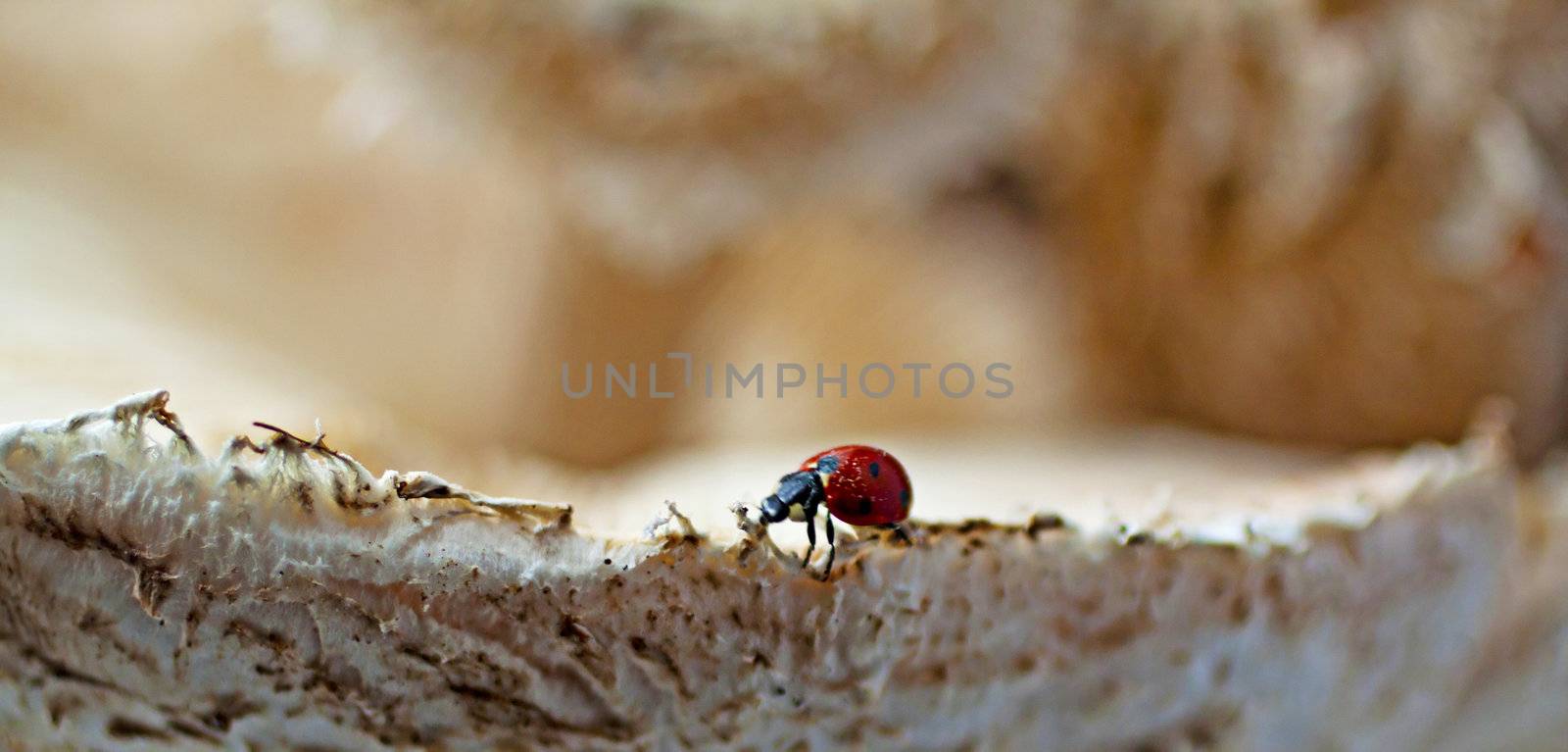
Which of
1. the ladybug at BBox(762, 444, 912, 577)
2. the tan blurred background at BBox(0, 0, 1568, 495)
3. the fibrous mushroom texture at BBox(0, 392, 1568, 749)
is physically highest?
the tan blurred background at BBox(0, 0, 1568, 495)

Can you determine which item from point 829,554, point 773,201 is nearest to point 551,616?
point 829,554

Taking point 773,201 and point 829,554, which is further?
point 773,201

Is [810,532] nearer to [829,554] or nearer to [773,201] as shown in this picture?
[829,554]

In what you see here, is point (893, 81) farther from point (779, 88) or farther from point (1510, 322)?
point (1510, 322)

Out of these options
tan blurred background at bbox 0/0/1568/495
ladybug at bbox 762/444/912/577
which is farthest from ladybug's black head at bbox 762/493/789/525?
tan blurred background at bbox 0/0/1568/495

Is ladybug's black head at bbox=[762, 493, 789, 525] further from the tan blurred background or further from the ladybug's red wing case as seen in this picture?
the tan blurred background

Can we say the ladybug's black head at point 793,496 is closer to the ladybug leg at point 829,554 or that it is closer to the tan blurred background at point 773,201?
the ladybug leg at point 829,554
